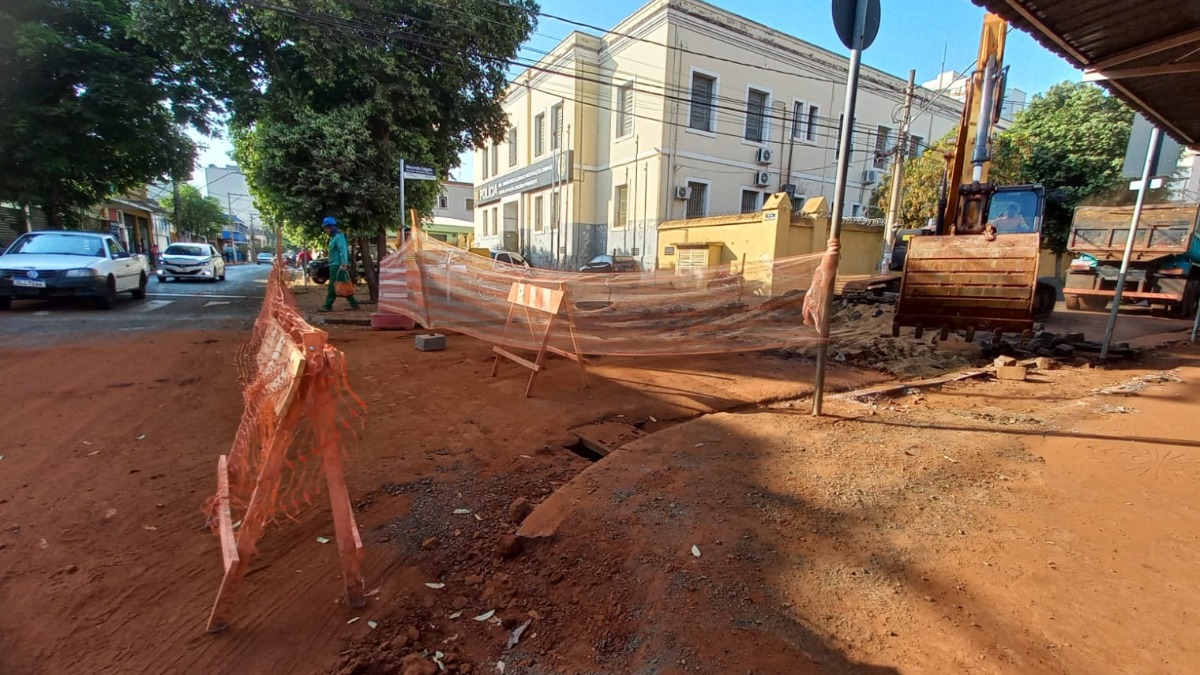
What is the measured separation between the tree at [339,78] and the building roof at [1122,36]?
1014cm

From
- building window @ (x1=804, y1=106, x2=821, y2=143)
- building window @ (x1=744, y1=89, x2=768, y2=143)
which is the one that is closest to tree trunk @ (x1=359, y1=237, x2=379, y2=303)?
building window @ (x1=744, y1=89, x2=768, y2=143)

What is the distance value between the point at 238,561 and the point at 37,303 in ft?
40.4

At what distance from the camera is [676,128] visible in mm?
18422

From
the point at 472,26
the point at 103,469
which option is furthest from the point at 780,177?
the point at 103,469

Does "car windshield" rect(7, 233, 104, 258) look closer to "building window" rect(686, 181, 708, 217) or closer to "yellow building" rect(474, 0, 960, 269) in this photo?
"yellow building" rect(474, 0, 960, 269)

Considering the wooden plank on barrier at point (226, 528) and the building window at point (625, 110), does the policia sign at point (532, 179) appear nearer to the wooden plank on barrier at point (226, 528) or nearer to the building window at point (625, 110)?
the building window at point (625, 110)

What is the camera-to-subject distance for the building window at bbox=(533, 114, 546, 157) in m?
24.0

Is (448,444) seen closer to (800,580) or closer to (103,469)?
(103,469)

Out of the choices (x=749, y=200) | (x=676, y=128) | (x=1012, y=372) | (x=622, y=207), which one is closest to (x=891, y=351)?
(x=1012, y=372)

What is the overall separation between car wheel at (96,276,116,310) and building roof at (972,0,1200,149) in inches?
512

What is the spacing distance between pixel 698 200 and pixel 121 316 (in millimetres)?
17624

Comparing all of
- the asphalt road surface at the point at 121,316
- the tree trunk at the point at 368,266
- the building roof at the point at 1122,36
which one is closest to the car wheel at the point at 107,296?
the asphalt road surface at the point at 121,316

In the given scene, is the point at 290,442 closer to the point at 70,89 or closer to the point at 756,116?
the point at 70,89

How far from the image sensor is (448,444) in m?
3.65
